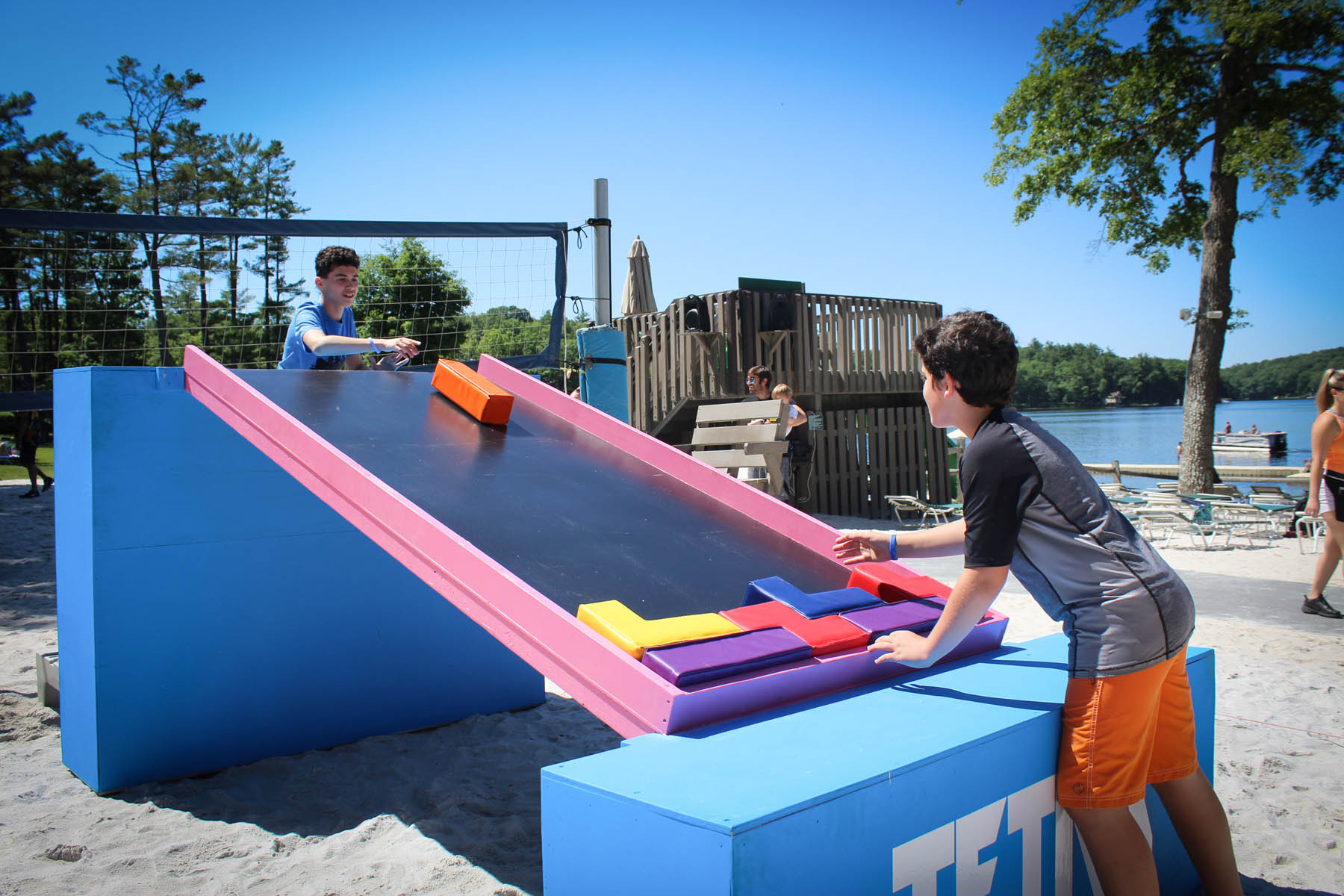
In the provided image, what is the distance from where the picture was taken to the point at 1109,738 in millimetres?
1845

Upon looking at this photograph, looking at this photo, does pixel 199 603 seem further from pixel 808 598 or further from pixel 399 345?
pixel 808 598

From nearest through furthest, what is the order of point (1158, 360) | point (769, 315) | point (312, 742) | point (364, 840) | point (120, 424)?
point (364, 840), point (120, 424), point (312, 742), point (769, 315), point (1158, 360)

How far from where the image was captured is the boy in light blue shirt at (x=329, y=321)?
3.94 m

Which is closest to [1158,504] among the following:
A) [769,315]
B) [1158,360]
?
[769,315]

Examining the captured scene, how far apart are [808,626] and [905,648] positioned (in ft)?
0.77

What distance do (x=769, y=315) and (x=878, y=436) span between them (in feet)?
9.21

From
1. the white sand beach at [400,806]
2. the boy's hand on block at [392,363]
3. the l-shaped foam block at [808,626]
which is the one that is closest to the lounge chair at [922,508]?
the white sand beach at [400,806]

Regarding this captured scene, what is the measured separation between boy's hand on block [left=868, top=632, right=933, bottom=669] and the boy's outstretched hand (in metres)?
0.47

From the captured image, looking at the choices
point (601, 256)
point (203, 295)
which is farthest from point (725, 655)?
point (203, 295)

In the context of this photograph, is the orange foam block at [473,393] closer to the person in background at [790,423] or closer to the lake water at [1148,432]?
the lake water at [1148,432]

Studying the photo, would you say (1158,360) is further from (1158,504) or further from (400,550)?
(400,550)

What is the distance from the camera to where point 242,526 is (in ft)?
12.3

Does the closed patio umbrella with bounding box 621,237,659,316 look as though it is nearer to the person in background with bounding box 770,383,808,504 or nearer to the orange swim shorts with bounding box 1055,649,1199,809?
the person in background with bounding box 770,383,808,504

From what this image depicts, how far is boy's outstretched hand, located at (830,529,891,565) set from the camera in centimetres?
251
